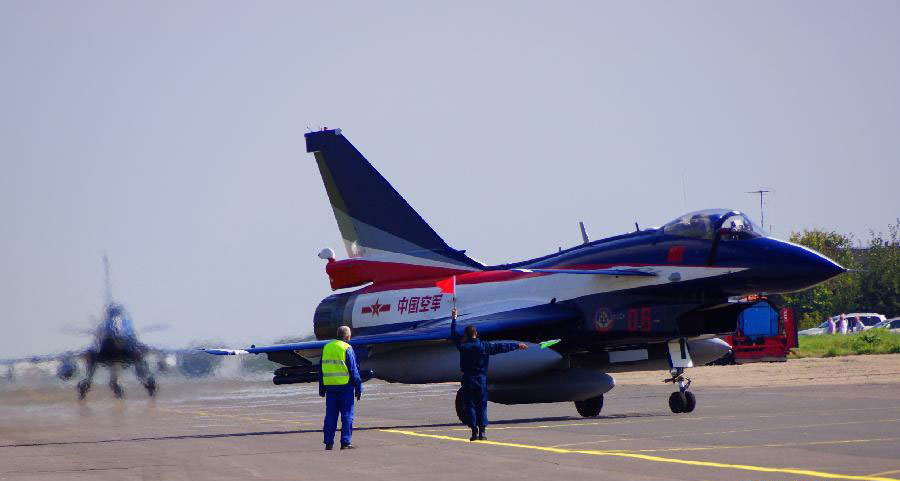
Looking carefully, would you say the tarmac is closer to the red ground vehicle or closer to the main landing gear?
the main landing gear

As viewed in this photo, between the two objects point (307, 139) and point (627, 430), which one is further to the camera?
point (307, 139)

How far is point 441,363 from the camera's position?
2262cm

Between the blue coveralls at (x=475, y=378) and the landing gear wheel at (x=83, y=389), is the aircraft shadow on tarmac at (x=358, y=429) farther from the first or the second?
the landing gear wheel at (x=83, y=389)

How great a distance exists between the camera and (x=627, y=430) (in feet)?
62.0

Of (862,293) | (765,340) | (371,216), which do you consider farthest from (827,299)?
(371,216)

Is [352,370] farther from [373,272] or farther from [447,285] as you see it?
[373,272]

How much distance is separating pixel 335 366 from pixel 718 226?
8.04 metres

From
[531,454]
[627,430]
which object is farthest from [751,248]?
[531,454]

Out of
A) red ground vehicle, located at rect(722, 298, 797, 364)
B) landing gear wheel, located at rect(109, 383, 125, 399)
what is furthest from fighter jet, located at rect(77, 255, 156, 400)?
red ground vehicle, located at rect(722, 298, 797, 364)

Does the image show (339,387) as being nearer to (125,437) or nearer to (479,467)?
(479,467)

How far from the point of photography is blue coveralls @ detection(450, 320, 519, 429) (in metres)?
18.0

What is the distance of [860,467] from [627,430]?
21.4 ft

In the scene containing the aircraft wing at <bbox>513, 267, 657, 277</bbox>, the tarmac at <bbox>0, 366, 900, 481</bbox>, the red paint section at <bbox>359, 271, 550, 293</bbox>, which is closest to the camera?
the tarmac at <bbox>0, 366, 900, 481</bbox>

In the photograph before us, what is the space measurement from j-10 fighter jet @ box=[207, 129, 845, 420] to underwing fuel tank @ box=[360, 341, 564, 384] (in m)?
0.02
